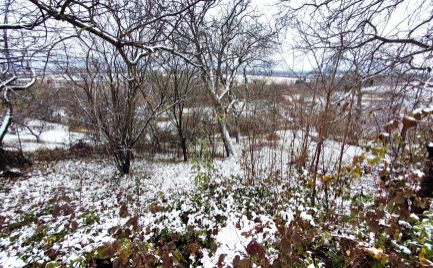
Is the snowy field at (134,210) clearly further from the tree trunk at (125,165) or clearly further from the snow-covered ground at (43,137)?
the snow-covered ground at (43,137)

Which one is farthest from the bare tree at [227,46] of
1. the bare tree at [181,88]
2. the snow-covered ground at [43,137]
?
the snow-covered ground at [43,137]

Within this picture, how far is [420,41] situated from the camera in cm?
500

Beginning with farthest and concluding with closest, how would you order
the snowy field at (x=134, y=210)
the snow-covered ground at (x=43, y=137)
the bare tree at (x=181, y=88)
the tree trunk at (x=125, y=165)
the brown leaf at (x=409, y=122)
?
the snow-covered ground at (x=43, y=137), the bare tree at (x=181, y=88), the tree trunk at (x=125, y=165), the snowy field at (x=134, y=210), the brown leaf at (x=409, y=122)

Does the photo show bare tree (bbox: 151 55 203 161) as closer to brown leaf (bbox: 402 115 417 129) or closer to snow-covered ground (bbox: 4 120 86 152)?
snow-covered ground (bbox: 4 120 86 152)

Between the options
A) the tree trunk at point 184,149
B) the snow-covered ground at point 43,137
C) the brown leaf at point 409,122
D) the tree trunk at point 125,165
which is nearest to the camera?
the brown leaf at point 409,122

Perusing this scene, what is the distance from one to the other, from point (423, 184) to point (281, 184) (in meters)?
2.58

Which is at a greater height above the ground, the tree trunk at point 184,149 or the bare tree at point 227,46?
the bare tree at point 227,46

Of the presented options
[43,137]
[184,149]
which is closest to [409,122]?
[184,149]

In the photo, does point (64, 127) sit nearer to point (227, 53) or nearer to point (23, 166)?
point (23, 166)

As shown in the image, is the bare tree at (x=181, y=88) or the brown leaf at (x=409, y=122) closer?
the brown leaf at (x=409, y=122)

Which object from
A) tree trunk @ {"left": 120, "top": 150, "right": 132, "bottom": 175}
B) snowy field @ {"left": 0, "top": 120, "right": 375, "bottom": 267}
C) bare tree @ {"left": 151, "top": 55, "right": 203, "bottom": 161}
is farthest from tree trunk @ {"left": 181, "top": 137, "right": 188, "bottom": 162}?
tree trunk @ {"left": 120, "top": 150, "right": 132, "bottom": 175}

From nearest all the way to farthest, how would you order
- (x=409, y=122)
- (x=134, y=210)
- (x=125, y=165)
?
(x=409, y=122), (x=134, y=210), (x=125, y=165)

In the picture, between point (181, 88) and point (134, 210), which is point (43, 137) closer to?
point (181, 88)

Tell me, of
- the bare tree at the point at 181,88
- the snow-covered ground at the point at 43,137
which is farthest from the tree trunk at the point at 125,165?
the snow-covered ground at the point at 43,137
